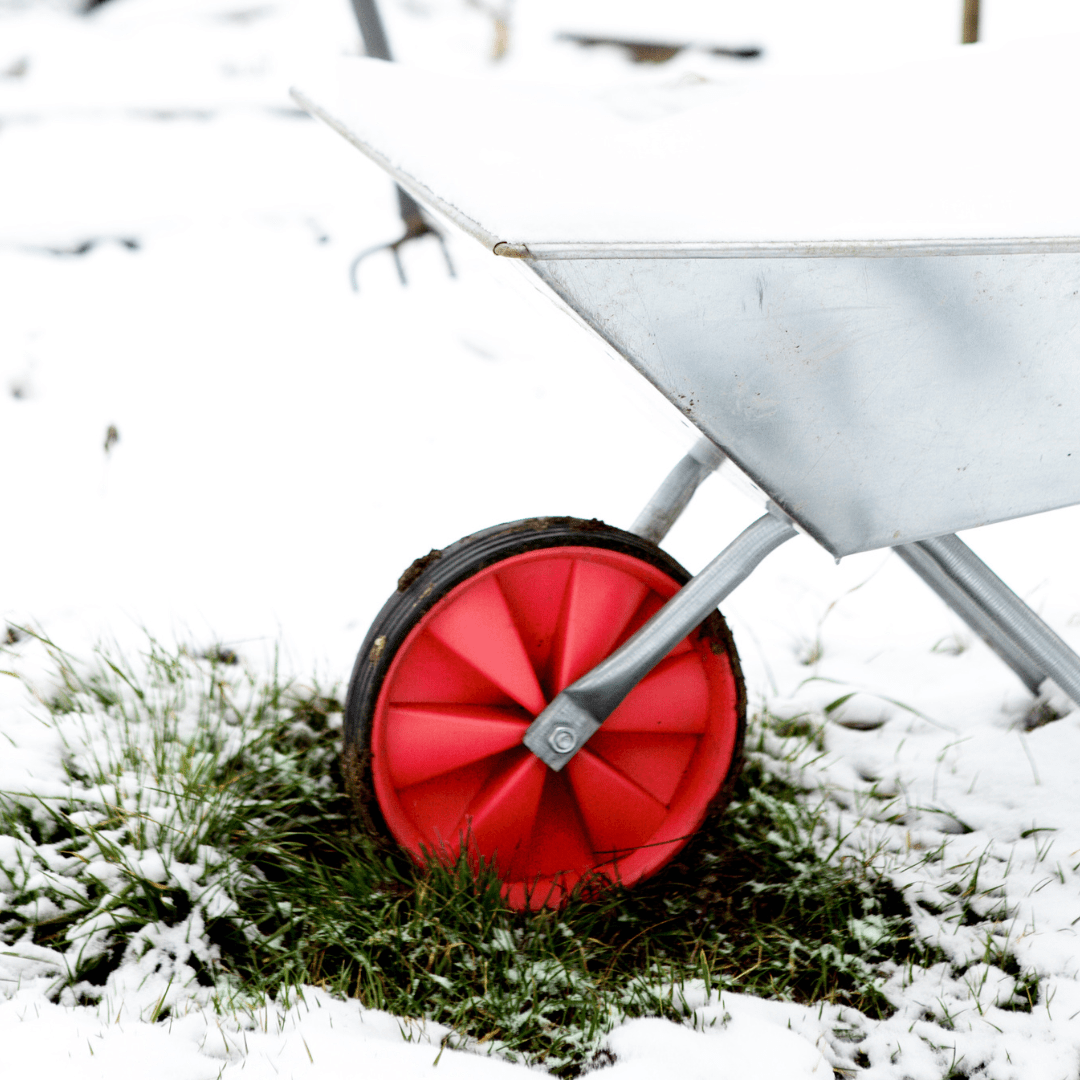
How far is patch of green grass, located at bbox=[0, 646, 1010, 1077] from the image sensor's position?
106 cm

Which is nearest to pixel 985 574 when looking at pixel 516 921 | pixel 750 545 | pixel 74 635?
pixel 750 545

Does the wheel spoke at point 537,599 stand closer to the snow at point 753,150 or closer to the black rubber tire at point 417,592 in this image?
the black rubber tire at point 417,592

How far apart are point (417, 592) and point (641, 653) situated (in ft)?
0.86

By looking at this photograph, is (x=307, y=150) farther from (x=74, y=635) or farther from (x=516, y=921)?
(x=516, y=921)

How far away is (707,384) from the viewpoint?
0.93 metres

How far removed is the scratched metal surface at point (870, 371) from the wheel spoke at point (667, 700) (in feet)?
0.88

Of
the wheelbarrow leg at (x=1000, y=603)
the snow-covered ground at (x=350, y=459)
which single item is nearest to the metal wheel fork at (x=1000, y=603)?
the wheelbarrow leg at (x=1000, y=603)

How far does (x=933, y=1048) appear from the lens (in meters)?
1.03

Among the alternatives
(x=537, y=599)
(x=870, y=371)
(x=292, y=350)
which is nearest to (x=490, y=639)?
(x=537, y=599)

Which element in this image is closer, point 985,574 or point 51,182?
point 985,574

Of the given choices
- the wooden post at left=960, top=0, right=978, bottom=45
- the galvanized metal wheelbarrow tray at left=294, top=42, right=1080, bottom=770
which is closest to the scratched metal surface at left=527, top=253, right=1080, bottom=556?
the galvanized metal wheelbarrow tray at left=294, top=42, right=1080, bottom=770

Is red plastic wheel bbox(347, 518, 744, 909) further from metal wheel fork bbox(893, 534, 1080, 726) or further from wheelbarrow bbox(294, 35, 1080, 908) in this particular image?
metal wheel fork bbox(893, 534, 1080, 726)

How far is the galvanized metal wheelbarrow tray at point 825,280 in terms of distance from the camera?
0.88m

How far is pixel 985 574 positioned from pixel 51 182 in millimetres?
3220
